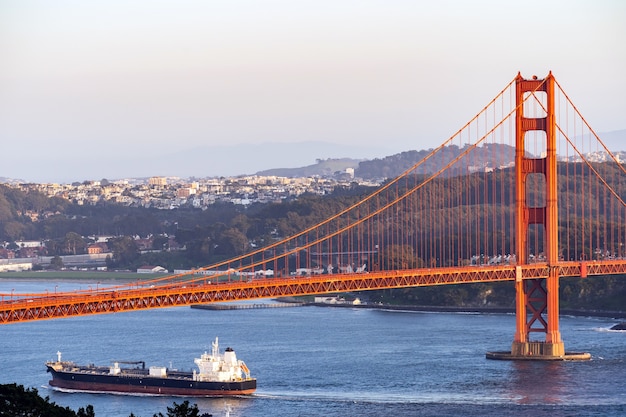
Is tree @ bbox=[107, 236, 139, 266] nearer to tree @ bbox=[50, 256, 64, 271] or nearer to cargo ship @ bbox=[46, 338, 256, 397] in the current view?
tree @ bbox=[50, 256, 64, 271]

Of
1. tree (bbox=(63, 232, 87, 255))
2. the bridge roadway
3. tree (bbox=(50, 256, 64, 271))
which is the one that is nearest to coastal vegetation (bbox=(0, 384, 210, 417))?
the bridge roadway

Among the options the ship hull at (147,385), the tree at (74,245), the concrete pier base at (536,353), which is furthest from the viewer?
the tree at (74,245)

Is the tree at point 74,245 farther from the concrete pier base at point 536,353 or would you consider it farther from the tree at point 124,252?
the concrete pier base at point 536,353

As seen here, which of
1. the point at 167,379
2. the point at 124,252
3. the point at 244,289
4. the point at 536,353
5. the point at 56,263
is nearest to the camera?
the point at 244,289

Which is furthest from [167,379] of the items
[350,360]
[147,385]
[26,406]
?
[26,406]

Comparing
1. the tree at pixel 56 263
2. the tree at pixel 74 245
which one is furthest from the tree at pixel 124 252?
the tree at pixel 74 245

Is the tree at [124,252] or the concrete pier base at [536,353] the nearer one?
the concrete pier base at [536,353]

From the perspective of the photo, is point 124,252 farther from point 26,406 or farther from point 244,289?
point 26,406
